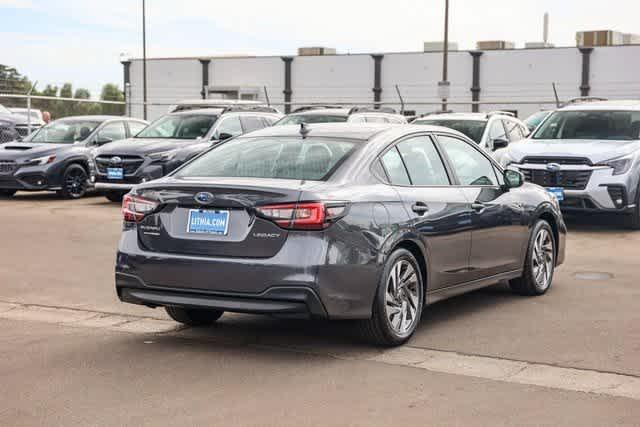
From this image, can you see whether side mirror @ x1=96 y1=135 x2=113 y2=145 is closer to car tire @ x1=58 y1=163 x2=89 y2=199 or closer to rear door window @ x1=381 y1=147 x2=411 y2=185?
car tire @ x1=58 y1=163 x2=89 y2=199

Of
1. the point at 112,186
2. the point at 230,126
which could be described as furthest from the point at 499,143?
the point at 112,186

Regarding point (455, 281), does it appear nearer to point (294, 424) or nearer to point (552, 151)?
point (294, 424)

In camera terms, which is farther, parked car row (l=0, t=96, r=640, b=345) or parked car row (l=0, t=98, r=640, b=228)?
parked car row (l=0, t=98, r=640, b=228)

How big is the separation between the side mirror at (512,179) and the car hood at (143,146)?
10.0 metres

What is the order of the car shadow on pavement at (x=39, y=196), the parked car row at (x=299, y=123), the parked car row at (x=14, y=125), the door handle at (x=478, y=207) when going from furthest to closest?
the parked car row at (x=14, y=125)
the car shadow on pavement at (x=39, y=196)
the parked car row at (x=299, y=123)
the door handle at (x=478, y=207)

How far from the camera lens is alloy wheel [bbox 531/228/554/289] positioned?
9156 mm

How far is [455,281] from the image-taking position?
25.5 ft

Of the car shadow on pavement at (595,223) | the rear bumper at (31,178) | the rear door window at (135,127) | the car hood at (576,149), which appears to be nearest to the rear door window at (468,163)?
the car hood at (576,149)

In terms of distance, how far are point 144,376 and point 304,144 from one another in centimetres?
207

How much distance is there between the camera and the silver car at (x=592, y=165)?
1425cm

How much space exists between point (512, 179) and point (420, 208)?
186cm

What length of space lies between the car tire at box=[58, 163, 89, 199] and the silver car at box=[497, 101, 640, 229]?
8.27 metres

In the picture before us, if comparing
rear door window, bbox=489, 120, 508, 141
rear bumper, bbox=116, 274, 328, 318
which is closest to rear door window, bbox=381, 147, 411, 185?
rear bumper, bbox=116, 274, 328, 318

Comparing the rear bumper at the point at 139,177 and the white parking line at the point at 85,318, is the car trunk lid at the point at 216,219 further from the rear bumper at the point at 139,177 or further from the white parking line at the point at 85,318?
the rear bumper at the point at 139,177
